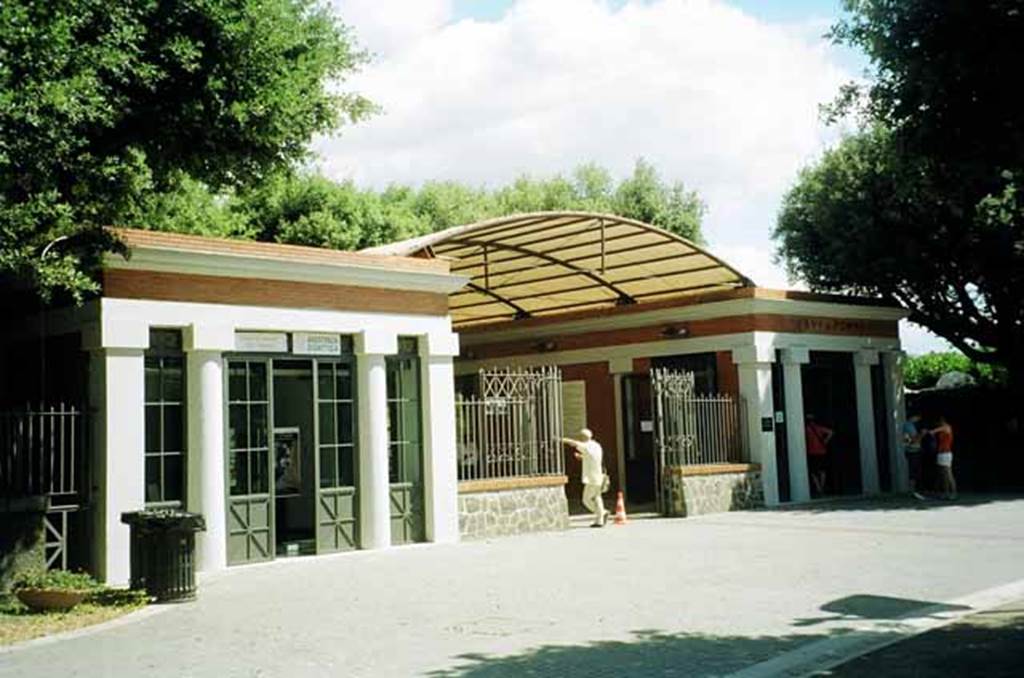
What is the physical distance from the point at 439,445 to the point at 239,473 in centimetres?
320

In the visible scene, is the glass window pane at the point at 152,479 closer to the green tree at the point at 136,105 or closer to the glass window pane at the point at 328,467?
the glass window pane at the point at 328,467

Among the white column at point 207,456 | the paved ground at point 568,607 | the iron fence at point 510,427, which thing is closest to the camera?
the paved ground at point 568,607

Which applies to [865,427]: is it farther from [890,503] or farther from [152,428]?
[152,428]

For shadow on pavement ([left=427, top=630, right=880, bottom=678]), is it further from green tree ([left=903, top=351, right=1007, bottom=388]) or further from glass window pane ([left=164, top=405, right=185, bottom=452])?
green tree ([left=903, top=351, right=1007, bottom=388])

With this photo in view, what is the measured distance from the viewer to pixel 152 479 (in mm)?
13461

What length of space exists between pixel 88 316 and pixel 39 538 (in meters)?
2.81

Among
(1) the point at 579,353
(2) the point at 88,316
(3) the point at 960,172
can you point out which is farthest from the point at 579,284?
(3) the point at 960,172

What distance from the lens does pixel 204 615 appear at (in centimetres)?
1021

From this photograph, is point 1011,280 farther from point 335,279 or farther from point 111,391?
point 111,391

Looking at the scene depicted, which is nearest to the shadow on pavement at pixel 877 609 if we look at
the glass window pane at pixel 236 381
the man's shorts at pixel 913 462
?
the glass window pane at pixel 236 381

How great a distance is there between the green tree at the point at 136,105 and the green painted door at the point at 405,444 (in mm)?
4028

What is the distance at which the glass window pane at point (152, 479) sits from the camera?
13.4 m

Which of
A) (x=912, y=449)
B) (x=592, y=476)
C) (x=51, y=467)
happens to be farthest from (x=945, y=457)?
(x=51, y=467)

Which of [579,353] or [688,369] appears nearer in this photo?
[688,369]
